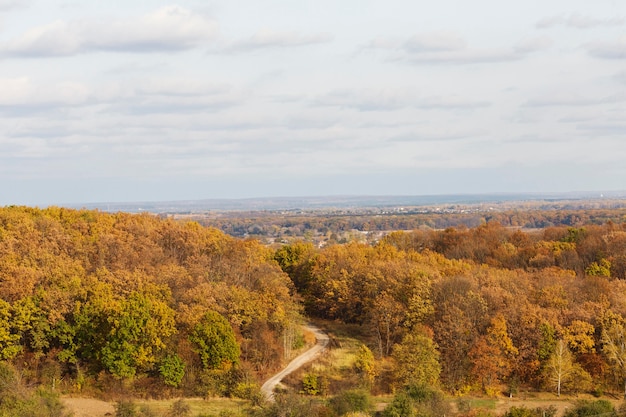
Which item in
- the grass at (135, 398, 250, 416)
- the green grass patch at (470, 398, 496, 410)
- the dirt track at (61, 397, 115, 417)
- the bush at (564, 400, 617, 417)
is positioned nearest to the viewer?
the bush at (564, 400, 617, 417)

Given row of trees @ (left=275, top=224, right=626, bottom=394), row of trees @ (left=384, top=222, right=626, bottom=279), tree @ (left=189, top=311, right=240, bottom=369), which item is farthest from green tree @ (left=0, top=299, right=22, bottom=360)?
row of trees @ (left=384, top=222, right=626, bottom=279)

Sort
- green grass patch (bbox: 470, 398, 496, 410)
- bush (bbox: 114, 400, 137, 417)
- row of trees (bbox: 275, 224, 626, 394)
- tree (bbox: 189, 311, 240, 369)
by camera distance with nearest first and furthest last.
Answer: bush (bbox: 114, 400, 137, 417)
green grass patch (bbox: 470, 398, 496, 410)
tree (bbox: 189, 311, 240, 369)
row of trees (bbox: 275, 224, 626, 394)

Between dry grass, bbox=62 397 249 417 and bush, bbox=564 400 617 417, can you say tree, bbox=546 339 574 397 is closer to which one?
bush, bbox=564 400 617 417

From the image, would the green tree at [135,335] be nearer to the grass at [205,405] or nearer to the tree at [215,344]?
the tree at [215,344]

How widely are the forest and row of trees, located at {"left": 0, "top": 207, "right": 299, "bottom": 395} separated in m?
0.10

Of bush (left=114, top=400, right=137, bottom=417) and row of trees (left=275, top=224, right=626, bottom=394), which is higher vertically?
row of trees (left=275, top=224, right=626, bottom=394)

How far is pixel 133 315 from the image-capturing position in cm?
4859

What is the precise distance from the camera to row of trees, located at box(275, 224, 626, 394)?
49469 mm

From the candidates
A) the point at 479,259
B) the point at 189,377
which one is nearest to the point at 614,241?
the point at 479,259

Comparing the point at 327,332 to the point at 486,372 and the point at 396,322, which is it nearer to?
the point at 396,322

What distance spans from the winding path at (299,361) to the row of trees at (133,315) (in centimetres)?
109

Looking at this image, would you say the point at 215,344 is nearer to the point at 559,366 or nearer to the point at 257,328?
the point at 257,328

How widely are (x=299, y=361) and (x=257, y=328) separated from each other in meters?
4.02

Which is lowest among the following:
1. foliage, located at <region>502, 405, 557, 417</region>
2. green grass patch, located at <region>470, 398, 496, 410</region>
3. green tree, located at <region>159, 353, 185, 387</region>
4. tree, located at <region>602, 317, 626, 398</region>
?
green grass patch, located at <region>470, 398, 496, 410</region>
